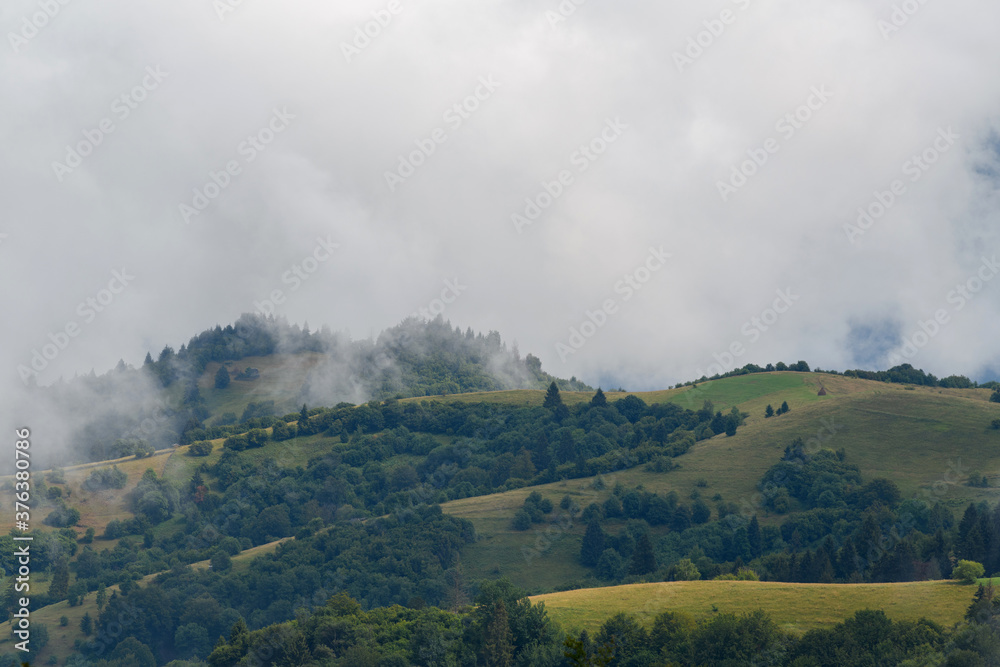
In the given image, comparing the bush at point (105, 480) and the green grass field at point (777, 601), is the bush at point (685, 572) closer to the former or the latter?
the green grass field at point (777, 601)

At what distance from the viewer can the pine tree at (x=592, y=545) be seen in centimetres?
13262

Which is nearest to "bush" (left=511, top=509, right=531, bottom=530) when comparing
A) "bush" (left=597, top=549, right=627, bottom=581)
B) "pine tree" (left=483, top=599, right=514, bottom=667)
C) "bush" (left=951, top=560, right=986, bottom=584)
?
"bush" (left=597, top=549, right=627, bottom=581)

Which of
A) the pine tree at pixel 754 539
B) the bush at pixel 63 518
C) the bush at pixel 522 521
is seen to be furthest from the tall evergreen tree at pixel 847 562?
the bush at pixel 63 518

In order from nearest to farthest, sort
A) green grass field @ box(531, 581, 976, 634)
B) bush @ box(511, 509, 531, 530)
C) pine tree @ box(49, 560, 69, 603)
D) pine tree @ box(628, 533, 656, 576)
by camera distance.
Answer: green grass field @ box(531, 581, 976, 634) → pine tree @ box(628, 533, 656, 576) → bush @ box(511, 509, 531, 530) → pine tree @ box(49, 560, 69, 603)

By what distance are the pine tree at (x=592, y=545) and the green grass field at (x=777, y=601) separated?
164 ft

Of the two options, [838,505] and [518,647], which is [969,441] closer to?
[838,505]

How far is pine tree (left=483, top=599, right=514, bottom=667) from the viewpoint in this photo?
71938 mm

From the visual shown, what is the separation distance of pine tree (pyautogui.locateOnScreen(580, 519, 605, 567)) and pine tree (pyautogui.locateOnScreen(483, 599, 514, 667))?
6011 cm

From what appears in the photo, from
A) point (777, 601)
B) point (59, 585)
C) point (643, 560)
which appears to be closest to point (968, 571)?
point (777, 601)

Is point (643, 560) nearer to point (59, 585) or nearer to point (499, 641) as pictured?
point (499, 641)

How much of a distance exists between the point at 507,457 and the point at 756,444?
50646mm

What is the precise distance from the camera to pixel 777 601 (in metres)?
72.3

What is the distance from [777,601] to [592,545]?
206 ft

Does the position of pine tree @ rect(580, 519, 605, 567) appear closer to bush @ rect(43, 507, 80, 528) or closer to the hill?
the hill
